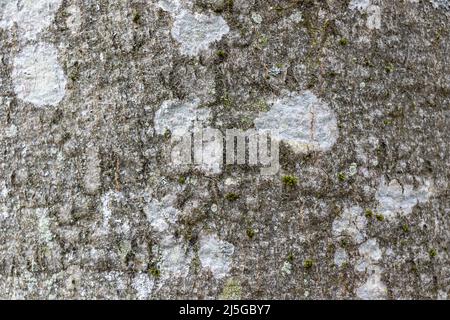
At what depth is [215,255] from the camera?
1.75 metres

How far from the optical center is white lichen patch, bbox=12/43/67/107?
1823 mm

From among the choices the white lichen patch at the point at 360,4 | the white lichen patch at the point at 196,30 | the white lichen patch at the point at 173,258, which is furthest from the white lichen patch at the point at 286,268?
the white lichen patch at the point at 360,4

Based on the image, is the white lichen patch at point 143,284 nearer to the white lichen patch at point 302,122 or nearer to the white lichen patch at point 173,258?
the white lichen patch at point 173,258

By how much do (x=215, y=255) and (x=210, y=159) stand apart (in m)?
0.26

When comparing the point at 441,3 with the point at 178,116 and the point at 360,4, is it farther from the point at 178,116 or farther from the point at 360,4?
the point at 178,116

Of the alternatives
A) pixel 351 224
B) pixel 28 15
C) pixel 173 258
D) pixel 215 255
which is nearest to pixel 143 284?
pixel 173 258

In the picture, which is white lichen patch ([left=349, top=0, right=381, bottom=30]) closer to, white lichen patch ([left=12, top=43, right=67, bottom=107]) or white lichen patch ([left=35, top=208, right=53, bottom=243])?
white lichen patch ([left=12, top=43, right=67, bottom=107])

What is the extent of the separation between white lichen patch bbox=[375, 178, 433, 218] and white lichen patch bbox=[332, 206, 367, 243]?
7 cm

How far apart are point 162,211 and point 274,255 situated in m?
0.32

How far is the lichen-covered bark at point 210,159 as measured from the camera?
1756mm

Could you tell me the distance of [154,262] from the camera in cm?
175
